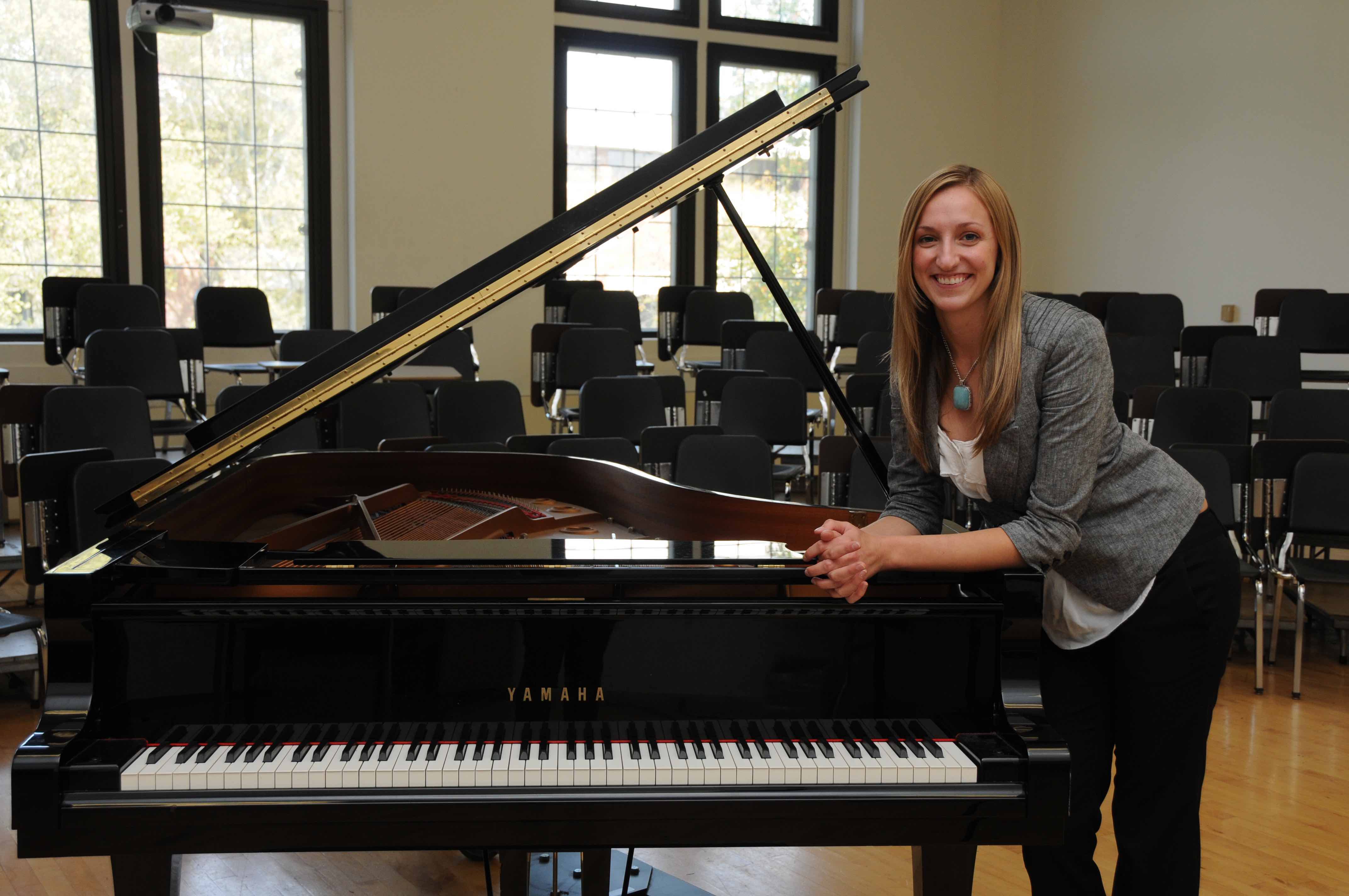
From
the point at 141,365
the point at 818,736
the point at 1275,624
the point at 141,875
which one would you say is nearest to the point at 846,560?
the point at 818,736

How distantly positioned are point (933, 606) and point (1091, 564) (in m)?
0.25

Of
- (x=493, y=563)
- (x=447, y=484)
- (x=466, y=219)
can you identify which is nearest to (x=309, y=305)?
(x=466, y=219)

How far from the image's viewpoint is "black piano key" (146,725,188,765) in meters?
1.58

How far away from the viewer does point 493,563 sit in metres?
1.73

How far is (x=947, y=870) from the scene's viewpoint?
1907 mm

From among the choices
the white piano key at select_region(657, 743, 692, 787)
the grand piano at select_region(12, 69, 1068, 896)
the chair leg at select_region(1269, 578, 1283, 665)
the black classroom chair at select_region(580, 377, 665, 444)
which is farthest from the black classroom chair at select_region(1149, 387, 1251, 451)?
the white piano key at select_region(657, 743, 692, 787)

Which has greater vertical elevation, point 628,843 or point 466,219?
point 466,219

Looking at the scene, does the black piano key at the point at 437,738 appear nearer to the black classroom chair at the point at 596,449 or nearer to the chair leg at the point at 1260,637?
the black classroom chair at the point at 596,449

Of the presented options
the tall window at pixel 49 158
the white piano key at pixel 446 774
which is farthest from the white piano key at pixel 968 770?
the tall window at pixel 49 158

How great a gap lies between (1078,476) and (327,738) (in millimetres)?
1099

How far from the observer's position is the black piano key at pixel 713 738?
1.64 meters

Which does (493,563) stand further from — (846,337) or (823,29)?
(823,29)

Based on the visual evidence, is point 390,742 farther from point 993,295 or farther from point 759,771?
point 993,295

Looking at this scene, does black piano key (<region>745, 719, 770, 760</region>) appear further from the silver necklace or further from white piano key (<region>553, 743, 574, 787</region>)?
the silver necklace
